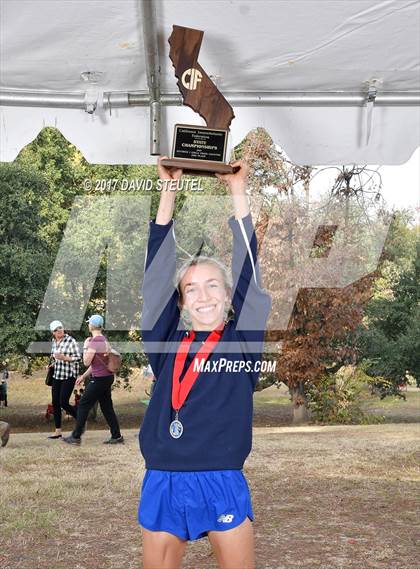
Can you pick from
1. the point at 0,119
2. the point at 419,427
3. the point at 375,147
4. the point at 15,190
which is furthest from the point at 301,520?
the point at 15,190

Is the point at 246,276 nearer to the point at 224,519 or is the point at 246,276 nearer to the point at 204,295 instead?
the point at 204,295

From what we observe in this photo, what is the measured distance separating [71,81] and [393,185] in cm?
1628

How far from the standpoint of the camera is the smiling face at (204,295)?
2.17m

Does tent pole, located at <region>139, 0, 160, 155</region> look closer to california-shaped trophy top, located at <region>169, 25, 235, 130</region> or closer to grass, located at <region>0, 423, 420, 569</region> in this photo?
california-shaped trophy top, located at <region>169, 25, 235, 130</region>

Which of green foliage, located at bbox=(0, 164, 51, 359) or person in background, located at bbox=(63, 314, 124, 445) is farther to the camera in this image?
green foliage, located at bbox=(0, 164, 51, 359)

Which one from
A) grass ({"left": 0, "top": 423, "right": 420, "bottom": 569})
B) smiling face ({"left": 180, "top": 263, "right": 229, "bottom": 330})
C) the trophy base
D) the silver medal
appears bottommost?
grass ({"left": 0, "top": 423, "right": 420, "bottom": 569})

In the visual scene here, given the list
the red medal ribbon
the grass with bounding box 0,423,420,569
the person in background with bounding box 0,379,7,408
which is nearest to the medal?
the red medal ribbon

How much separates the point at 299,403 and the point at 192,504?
12.9 metres

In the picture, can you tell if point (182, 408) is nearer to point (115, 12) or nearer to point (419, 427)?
point (115, 12)

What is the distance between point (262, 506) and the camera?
5.43 m

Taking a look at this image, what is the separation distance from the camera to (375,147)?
3.75 metres

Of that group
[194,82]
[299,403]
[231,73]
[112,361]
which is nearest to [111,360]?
[112,361]

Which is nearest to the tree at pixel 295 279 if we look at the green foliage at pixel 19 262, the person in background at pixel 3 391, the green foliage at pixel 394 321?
the green foliage at pixel 394 321

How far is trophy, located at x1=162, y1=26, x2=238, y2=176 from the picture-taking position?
2223 mm
